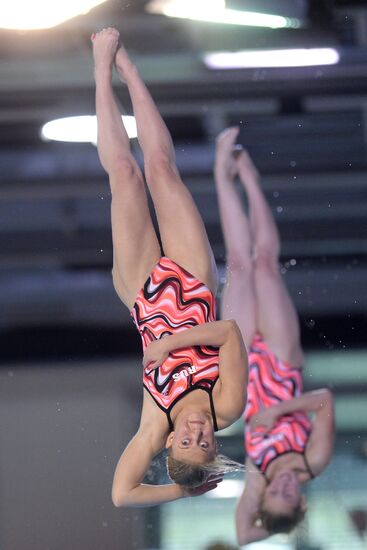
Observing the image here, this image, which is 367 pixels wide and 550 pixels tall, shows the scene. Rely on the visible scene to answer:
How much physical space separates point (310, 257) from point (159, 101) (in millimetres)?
756

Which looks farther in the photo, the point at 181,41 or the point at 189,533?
the point at 181,41

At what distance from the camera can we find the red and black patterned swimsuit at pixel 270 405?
2.79 meters

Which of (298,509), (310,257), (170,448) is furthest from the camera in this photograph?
(310,257)

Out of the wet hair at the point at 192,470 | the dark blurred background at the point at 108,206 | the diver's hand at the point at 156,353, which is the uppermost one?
the dark blurred background at the point at 108,206

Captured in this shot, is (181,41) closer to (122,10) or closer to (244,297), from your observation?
(122,10)

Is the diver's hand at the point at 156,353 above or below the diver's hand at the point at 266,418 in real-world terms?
above

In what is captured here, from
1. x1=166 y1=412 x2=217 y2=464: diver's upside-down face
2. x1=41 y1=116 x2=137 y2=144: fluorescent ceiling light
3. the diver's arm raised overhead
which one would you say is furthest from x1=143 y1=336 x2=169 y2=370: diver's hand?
x1=41 y1=116 x2=137 y2=144: fluorescent ceiling light

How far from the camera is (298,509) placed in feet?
8.95

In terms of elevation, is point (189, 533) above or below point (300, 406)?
below

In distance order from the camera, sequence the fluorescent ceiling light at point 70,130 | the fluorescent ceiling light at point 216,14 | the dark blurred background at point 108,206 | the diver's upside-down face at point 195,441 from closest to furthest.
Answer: the diver's upside-down face at point 195,441
the dark blurred background at point 108,206
the fluorescent ceiling light at point 216,14
the fluorescent ceiling light at point 70,130

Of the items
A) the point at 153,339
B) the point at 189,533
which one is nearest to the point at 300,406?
the point at 189,533

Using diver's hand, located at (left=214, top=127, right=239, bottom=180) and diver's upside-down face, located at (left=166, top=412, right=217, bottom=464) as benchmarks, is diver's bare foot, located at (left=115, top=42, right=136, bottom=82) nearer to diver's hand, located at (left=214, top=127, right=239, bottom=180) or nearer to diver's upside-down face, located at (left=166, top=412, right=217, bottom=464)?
diver's hand, located at (left=214, top=127, right=239, bottom=180)

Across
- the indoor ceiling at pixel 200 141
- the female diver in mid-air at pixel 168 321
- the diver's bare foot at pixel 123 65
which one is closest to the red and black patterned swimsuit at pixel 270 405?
the indoor ceiling at pixel 200 141

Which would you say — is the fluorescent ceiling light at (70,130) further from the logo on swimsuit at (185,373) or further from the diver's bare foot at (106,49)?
the logo on swimsuit at (185,373)
